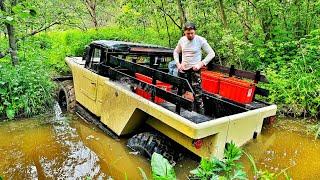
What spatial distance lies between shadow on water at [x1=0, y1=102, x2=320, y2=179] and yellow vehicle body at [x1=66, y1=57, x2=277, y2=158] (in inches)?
15.4

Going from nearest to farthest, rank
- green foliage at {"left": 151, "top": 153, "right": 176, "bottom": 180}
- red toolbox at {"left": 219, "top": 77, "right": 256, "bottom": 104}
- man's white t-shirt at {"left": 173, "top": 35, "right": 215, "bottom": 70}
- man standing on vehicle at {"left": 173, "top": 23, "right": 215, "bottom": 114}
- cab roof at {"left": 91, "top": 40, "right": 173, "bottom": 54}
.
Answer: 1. green foliage at {"left": 151, "top": 153, "right": 176, "bottom": 180}
2. red toolbox at {"left": 219, "top": 77, "right": 256, "bottom": 104}
3. man standing on vehicle at {"left": 173, "top": 23, "right": 215, "bottom": 114}
4. man's white t-shirt at {"left": 173, "top": 35, "right": 215, "bottom": 70}
5. cab roof at {"left": 91, "top": 40, "right": 173, "bottom": 54}

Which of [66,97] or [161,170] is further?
[66,97]

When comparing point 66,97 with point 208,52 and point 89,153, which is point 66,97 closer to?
point 89,153

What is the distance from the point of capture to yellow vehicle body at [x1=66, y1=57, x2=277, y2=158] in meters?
4.25

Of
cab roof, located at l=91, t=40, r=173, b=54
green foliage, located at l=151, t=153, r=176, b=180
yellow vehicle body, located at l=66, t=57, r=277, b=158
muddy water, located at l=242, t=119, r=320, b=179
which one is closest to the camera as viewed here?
green foliage, located at l=151, t=153, r=176, b=180

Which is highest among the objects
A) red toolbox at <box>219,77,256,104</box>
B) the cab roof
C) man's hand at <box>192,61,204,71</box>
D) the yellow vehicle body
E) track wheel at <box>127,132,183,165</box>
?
the cab roof

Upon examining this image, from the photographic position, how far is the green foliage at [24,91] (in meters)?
6.81

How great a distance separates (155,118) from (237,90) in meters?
1.50

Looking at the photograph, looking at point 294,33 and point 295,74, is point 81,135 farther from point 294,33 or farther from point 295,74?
point 294,33

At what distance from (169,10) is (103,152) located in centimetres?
706

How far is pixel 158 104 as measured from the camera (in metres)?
5.30

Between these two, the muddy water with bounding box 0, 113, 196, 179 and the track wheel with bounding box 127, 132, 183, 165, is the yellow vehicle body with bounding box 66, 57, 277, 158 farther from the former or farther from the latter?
the muddy water with bounding box 0, 113, 196, 179

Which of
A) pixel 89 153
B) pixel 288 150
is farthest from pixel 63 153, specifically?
pixel 288 150

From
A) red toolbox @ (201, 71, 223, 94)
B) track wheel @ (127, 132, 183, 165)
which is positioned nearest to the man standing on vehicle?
red toolbox @ (201, 71, 223, 94)
